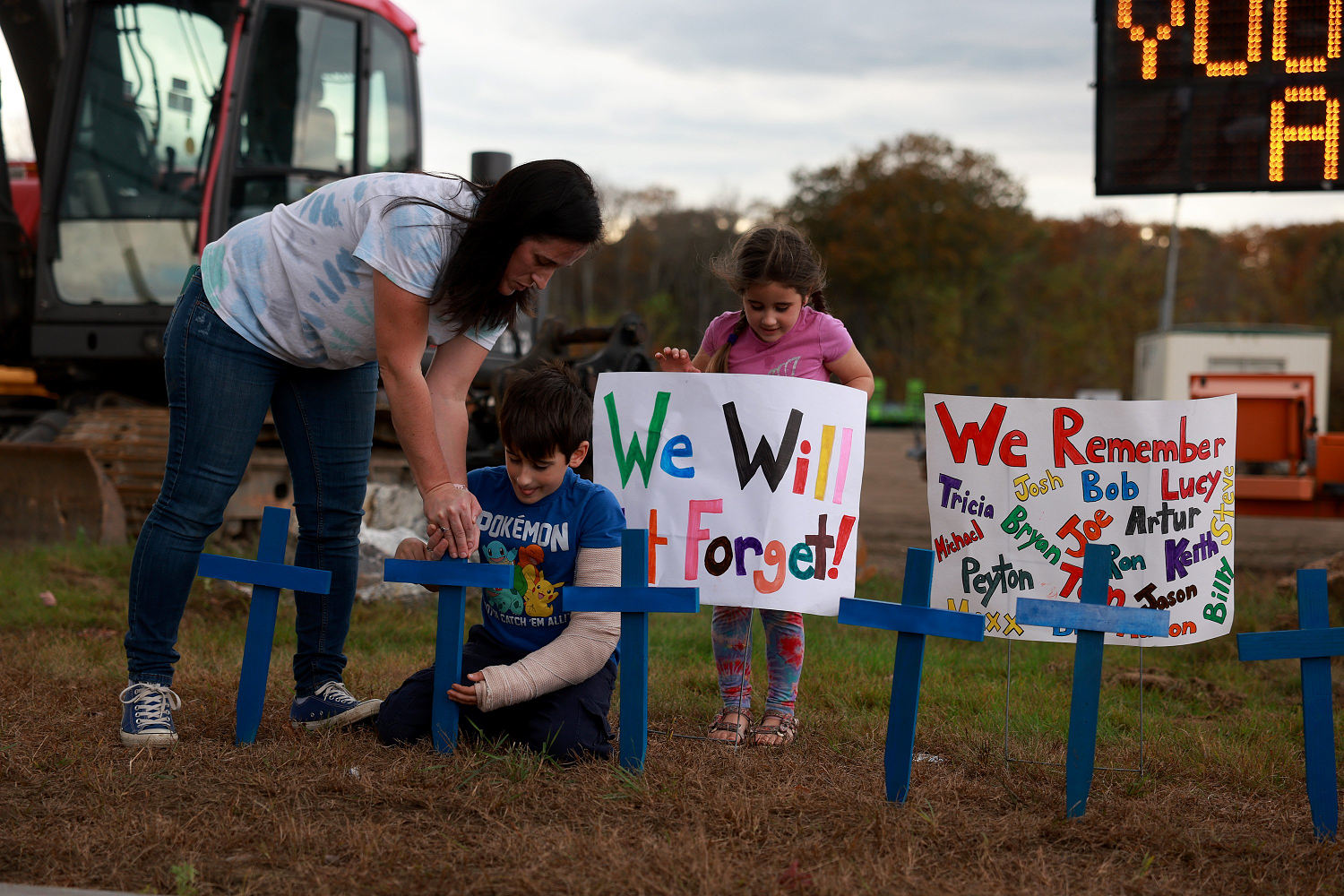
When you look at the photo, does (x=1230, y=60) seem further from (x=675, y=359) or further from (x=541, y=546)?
(x=541, y=546)

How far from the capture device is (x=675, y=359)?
3725 mm

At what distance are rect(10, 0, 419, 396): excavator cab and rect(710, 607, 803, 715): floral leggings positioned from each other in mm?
5453

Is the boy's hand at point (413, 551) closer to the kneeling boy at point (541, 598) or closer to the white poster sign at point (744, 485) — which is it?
the kneeling boy at point (541, 598)

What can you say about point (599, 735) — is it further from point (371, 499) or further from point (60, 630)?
point (371, 499)

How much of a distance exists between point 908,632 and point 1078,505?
31.7 inches

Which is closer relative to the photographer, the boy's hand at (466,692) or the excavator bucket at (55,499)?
the boy's hand at (466,692)

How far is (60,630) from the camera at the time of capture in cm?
542

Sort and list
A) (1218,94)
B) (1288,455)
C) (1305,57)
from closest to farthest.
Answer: (1305,57)
(1218,94)
(1288,455)

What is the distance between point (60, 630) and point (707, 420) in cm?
354

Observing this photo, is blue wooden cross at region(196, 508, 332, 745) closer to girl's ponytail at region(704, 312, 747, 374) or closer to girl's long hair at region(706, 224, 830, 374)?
girl's ponytail at region(704, 312, 747, 374)

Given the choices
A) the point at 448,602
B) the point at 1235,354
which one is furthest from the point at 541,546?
the point at 1235,354

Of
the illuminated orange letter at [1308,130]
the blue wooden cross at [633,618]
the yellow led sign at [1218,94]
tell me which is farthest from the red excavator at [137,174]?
the blue wooden cross at [633,618]

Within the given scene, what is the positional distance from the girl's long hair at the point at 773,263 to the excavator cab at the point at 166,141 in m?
5.08

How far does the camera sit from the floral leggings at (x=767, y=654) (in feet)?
12.1
